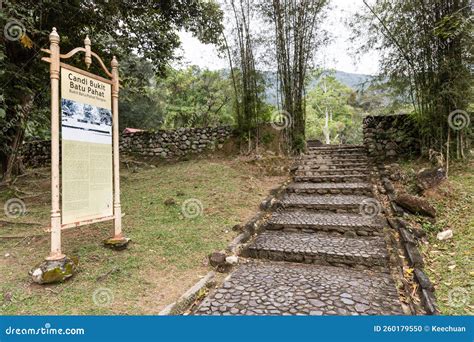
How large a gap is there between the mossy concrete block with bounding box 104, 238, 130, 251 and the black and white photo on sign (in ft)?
3.74

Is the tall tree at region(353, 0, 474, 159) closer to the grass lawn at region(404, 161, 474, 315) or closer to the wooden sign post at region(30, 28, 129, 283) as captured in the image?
the grass lawn at region(404, 161, 474, 315)

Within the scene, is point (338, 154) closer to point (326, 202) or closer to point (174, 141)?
point (326, 202)

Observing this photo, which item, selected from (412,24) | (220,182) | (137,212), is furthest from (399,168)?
(137,212)

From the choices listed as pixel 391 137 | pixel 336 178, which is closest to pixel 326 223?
pixel 336 178

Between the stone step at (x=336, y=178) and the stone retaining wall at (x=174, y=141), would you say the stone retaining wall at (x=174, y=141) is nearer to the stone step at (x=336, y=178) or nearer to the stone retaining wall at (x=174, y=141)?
the stone retaining wall at (x=174, y=141)

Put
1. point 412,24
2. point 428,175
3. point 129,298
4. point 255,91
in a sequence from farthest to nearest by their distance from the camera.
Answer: point 255,91
point 412,24
point 428,175
point 129,298

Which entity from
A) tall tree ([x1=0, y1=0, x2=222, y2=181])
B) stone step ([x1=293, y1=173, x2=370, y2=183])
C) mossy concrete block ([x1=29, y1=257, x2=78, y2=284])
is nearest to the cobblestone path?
stone step ([x1=293, y1=173, x2=370, y2=183])

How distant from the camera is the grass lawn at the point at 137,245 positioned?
2146 mm

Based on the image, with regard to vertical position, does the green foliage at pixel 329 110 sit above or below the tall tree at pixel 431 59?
above

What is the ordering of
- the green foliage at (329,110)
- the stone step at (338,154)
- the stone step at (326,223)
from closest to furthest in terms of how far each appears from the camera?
the stone step at (326,223)
the stone step at (338,154)
the green foliage at (329,110)

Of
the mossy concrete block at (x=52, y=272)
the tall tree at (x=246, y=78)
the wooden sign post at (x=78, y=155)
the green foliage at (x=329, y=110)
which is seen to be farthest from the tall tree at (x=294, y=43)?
the green foliage at (x=329, y=110)

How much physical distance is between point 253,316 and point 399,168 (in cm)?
473

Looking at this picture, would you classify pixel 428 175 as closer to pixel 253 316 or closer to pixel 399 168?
pixel 399 168

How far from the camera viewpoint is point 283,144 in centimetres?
711
